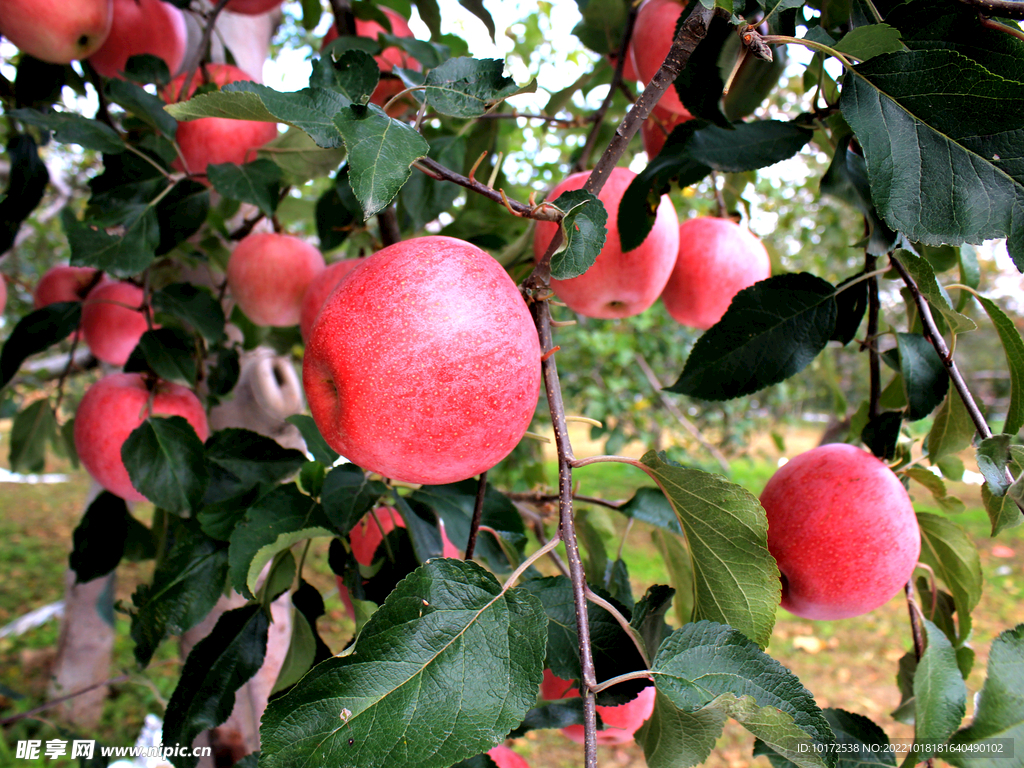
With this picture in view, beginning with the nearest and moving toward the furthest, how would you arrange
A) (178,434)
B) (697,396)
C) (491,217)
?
(697,396) < (178,434) < (491,217)

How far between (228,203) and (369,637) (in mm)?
1255

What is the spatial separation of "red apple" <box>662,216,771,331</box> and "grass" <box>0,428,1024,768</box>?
55 cm

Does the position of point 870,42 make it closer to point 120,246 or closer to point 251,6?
point 120,246

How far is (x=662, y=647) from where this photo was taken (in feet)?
1.78

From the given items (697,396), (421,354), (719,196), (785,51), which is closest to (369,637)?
(421,354)

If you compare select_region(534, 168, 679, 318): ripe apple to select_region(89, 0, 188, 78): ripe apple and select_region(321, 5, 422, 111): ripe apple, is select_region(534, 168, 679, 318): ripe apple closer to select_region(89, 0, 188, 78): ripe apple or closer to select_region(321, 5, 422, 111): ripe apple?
select_region(321, 5, 422, 111): ripe apple

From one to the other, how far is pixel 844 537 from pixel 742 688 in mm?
336

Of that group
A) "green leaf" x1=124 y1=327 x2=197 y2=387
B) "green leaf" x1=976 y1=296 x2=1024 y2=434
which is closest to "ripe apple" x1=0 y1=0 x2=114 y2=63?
"green leaf" x1=124 y1=327 x2=197 y2=387

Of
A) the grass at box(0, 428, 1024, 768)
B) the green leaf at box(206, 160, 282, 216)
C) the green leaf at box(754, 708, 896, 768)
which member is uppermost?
the green leaf at box(206, 160, 282, 216)

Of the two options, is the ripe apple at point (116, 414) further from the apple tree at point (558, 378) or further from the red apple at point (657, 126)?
the red apple at point (657, 126)

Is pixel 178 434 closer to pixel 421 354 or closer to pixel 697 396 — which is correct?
pixel 421 354

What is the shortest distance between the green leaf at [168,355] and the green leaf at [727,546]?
881 millimetres

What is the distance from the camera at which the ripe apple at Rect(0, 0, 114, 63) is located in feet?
3.68

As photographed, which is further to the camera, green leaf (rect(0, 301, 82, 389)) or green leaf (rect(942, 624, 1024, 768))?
green leaf (rect(0, 301, 82, 389))
